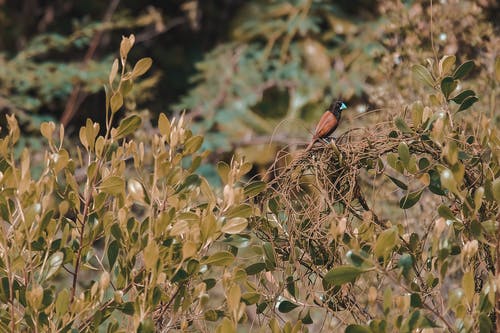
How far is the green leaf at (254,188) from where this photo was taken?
2.16 metres

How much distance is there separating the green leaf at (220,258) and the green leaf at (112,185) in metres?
0.28

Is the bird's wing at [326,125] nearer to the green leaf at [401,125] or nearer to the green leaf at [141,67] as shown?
the green leaf at [401,125]

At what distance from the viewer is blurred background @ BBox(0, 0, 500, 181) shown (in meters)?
6.66

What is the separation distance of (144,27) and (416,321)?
724 cm

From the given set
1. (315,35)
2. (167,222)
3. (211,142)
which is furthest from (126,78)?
(315,35)

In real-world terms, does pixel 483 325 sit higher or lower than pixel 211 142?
higher

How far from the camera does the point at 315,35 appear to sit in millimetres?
7598

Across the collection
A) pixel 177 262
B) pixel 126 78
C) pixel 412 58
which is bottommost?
pixel 412 58

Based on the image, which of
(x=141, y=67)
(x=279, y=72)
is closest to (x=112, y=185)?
(x=141, y=67)

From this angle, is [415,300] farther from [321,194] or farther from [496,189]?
[321,194]

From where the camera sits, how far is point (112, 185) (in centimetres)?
206

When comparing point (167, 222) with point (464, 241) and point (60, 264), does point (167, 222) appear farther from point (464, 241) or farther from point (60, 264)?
point (464, 241)

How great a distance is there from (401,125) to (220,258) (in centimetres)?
57

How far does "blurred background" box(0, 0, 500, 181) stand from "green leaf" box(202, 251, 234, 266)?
3.30 m
